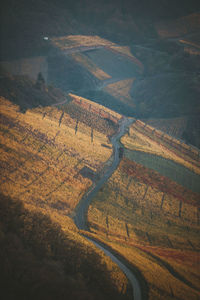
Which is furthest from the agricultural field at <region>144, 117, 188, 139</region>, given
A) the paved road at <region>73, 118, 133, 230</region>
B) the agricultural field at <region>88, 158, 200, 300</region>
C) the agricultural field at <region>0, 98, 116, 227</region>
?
the agricultural field at <region>88, 158, 200, 300</region>

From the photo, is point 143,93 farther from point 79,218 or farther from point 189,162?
point 79,218

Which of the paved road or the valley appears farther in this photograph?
the paved road

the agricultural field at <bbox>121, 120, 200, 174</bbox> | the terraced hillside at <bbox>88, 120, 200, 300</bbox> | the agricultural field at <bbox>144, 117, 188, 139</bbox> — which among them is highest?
the terraced hillside at <bbox>88, 120, 200, 300</bbox>

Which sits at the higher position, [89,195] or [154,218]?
[89,195]

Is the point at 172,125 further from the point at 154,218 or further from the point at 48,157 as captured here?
the point at 48,157

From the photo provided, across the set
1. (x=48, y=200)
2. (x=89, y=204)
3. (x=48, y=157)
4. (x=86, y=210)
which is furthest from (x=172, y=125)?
(x=48, y=200)

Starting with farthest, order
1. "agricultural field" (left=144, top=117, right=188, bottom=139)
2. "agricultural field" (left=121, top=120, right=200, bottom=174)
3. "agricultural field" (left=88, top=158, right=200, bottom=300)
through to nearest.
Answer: "agricultural field" (left=144, top=117, right=188, bottom=139)
"agricultural field" (left=121, top=120, right=200, bottom=174)
"agricultural field" (left=88, top=158, right=200, bottom=300)

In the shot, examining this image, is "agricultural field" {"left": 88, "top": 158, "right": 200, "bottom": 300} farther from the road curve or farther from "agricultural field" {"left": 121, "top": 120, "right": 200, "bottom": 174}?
"agricultural field" {"left": 121, "top": 120, "right": 200, "bottom": 174}
